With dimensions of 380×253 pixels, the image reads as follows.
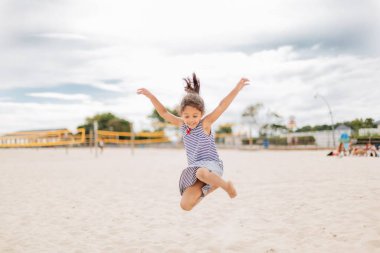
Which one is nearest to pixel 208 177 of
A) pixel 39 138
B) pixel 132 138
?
pixel 132 138

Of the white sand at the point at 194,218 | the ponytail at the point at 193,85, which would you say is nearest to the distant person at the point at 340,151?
the white sand at the point at 194,218

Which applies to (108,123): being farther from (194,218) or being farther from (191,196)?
(191,196)

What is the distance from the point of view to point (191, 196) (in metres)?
3.67

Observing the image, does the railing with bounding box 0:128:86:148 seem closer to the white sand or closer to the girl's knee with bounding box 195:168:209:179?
the white sand

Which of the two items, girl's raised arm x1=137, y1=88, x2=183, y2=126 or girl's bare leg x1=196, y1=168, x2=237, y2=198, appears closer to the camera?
girl's bare leg x1=196, y1=168, x2=237, y2=198

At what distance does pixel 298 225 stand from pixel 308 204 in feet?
4.84

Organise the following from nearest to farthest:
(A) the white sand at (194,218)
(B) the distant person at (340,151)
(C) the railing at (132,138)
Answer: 1. (A) the white sand at (194,218)
2. (B) the distant person at (340,151)
3. (C) the railing at (132,138)

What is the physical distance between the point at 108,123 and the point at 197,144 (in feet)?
232

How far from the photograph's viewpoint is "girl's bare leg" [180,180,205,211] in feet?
11.8

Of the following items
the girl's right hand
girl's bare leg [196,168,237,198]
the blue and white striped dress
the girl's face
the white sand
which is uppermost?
the girl's right hand

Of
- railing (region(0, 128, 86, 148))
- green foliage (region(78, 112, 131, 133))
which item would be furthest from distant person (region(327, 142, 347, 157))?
green foliage (region(78, 112, 131, 133))

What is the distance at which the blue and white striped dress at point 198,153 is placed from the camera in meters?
3.67

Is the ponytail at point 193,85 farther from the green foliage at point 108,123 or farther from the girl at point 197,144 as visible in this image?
the green foliage at point 108,123

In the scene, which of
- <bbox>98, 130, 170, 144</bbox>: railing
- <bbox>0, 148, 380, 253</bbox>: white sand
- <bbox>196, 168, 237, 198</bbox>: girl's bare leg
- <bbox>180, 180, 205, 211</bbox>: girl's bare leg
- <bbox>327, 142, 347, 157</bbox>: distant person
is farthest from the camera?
<bbox>98, 130, 170, 144</bbox>: railing
